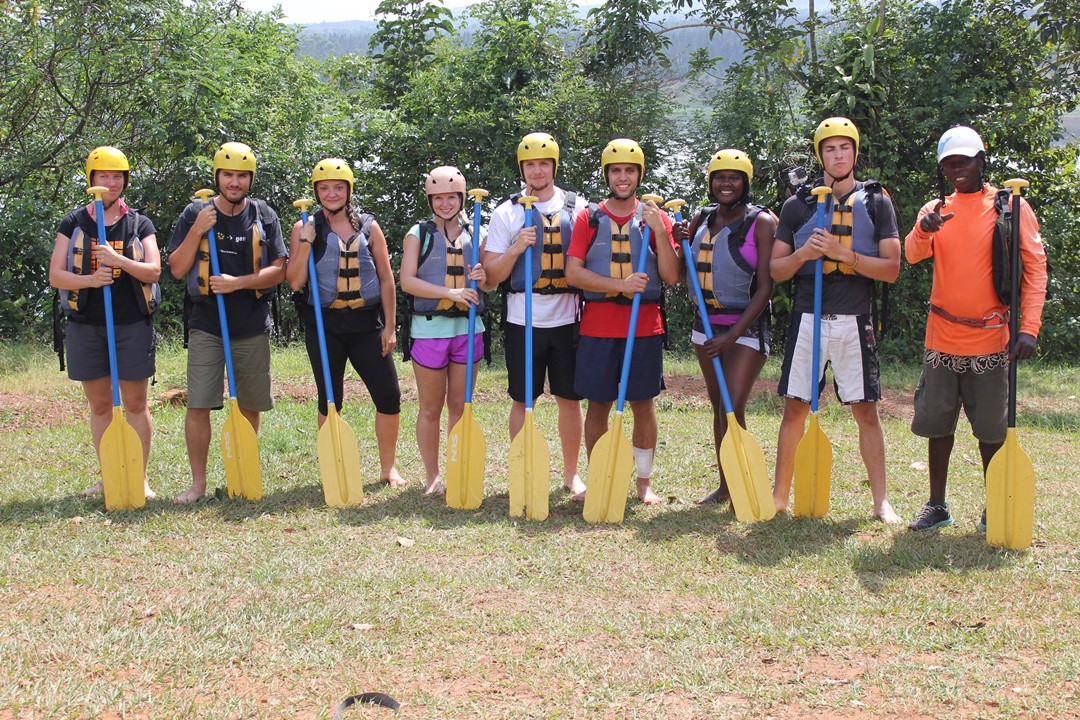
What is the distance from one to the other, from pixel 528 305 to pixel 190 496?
2.27 metres

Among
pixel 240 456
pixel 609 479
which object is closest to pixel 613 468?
pixel 609 479

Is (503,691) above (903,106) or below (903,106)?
below

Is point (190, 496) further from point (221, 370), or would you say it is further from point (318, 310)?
point (318, 310)

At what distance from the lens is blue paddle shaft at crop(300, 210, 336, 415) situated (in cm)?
577

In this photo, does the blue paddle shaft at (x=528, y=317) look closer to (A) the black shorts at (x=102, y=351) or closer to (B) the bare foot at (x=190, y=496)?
(B) the bare foot at (x=190, y=496)

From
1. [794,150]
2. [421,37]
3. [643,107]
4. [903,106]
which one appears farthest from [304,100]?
[903,106]

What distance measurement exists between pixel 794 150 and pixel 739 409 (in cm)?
635

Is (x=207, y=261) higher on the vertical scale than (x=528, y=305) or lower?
higher

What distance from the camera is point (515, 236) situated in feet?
18.7

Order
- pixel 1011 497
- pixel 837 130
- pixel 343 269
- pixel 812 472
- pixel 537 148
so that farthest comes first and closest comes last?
pixel 343 269, pixel 537 148, pixel 812 472, pixel 837 130, pixel 1011 497

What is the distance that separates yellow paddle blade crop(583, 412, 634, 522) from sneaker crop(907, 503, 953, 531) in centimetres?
151

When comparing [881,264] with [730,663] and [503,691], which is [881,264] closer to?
[730,663]

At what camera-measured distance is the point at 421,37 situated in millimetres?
13516

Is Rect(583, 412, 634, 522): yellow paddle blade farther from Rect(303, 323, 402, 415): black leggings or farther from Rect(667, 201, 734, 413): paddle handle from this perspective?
Rect(303, 323, 402, 415): black leggings
